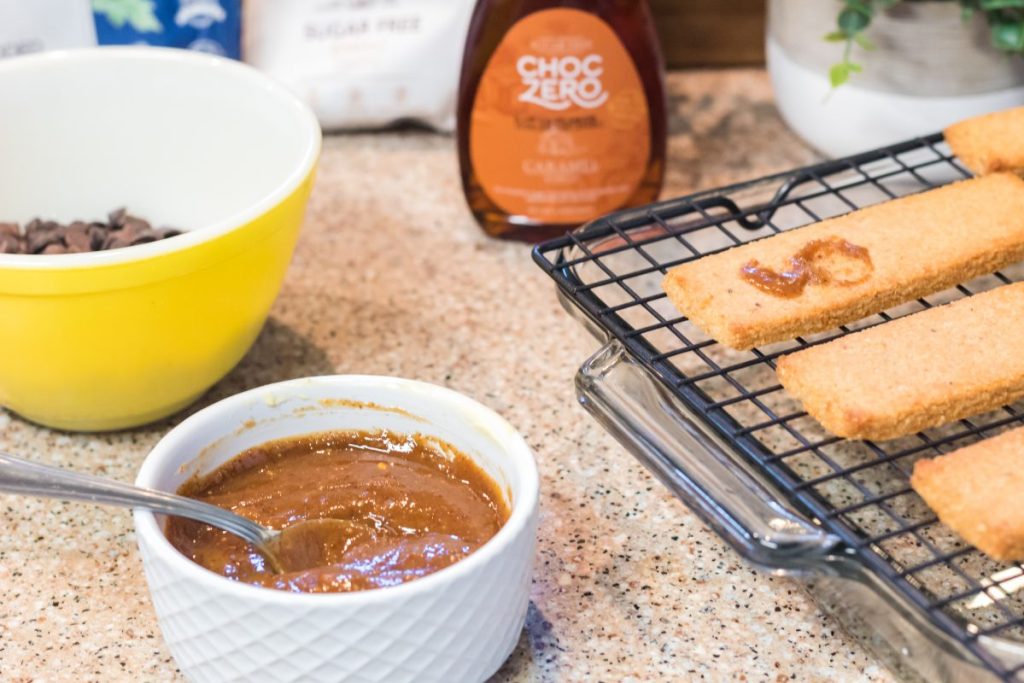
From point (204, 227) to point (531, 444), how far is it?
283mm

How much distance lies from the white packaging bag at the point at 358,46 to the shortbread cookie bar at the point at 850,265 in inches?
21.2

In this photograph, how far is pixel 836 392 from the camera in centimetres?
66

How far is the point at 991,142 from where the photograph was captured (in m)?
0.88

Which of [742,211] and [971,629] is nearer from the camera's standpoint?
[971,629]

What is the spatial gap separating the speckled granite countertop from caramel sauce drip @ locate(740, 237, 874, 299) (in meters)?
0.16

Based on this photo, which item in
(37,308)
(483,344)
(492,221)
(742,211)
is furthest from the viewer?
(492,221)

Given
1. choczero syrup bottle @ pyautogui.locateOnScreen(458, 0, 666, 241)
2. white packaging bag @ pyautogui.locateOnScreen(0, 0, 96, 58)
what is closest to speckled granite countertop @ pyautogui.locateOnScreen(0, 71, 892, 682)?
choczero syrup bottle @ pyautogui.locateOnScreen(458, 0, 666, 241)

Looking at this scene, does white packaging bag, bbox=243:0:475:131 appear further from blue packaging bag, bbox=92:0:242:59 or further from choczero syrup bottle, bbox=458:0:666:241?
choczero syrup bottle, bbox=458:0:666:241

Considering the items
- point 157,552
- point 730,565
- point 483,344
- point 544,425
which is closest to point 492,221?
point 483,344

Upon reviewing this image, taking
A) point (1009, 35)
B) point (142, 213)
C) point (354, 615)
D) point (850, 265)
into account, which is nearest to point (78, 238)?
point (142, 213)

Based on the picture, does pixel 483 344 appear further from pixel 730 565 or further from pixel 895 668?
pixel 895 668

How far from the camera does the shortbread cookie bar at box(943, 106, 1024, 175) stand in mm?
866

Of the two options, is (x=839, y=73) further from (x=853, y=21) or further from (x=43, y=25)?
(x=43, y=25)

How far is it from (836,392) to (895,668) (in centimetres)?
15
